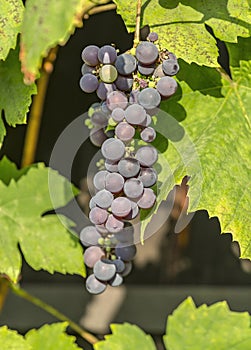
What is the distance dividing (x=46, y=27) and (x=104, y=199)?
1.04 ft

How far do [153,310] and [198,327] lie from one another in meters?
0.98

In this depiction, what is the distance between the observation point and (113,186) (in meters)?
0.75

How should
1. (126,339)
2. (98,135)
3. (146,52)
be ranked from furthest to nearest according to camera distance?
(126,339)
(98,135)
(146,52)

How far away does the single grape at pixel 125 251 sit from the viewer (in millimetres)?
886

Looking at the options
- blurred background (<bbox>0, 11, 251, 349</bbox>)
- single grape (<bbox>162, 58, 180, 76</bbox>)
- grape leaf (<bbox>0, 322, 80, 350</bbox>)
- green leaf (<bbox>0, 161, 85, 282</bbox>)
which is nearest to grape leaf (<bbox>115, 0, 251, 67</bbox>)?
single grape (<bbox>162, 58, 180, 76</bbox>)

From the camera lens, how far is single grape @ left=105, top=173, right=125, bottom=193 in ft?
2.47

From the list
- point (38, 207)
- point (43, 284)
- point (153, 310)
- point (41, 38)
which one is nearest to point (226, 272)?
point (153, 310)

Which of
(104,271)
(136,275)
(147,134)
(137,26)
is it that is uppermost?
(137,26)

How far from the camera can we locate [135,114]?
2.39 ft

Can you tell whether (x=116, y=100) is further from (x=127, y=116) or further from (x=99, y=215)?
(x=99, y=215)

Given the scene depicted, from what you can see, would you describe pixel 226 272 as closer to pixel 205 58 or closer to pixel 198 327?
pixel 198 327

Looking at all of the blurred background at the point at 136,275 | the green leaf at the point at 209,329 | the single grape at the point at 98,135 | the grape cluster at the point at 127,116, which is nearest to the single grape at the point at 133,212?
the grape cluster at the point at 127,116

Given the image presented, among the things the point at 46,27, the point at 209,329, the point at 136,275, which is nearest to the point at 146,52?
the point at 46,27

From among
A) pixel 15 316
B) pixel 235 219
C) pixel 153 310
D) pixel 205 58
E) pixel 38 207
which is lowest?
pixel 15 316
